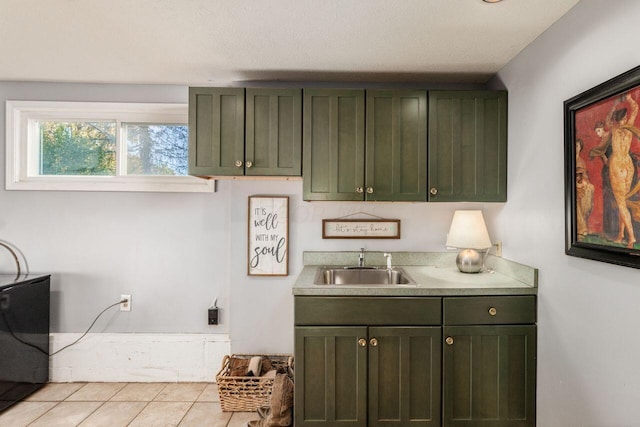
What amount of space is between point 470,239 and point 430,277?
1.19 ft

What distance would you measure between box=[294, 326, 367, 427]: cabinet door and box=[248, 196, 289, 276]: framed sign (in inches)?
31.3

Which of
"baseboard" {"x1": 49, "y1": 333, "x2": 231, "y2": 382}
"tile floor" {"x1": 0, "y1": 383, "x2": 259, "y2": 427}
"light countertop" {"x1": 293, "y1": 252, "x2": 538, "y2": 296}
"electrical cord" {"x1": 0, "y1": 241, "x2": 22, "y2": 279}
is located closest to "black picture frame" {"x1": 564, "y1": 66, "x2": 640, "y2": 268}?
"light countertop" {"x1": 293, "y1": 252, "x2": 538, "y2": 296}

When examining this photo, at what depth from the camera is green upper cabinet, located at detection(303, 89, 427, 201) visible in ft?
7.62

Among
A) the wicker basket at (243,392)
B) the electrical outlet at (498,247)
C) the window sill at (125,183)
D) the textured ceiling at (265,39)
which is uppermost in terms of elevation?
the textured ceiling at (265,39)

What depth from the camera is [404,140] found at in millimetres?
2328

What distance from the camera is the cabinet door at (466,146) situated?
2.31 m

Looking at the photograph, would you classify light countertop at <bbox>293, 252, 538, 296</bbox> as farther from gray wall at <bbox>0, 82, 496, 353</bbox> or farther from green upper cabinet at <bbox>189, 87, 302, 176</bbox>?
green upper cabinet at <bbox>189, 87, 302, 176</bbox>

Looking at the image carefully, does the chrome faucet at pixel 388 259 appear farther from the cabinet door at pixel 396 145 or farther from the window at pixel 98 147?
the window at pixel 98 147

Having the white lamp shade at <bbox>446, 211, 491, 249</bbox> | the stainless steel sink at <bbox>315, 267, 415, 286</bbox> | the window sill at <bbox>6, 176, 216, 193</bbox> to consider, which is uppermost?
the window sill at <bbox>6, 176, 216, 193</bbox>

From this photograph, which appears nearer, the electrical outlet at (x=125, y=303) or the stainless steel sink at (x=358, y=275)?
the stainless steel sink at (x=358, y=275)

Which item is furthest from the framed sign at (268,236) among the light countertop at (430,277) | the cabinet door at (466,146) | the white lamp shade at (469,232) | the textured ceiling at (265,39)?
the white lamp shade at (469,232)

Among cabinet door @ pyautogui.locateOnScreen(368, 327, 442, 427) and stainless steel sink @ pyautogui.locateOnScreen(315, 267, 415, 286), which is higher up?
stainless steel sink @ pyautogui.locateOnScreen(315, 267, 415, 286)

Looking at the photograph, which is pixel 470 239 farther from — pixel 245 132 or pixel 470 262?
pixel 245 132

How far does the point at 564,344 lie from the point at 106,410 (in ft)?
8.79
